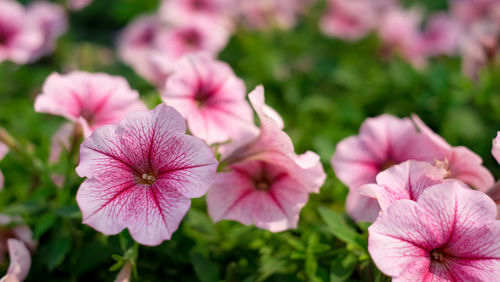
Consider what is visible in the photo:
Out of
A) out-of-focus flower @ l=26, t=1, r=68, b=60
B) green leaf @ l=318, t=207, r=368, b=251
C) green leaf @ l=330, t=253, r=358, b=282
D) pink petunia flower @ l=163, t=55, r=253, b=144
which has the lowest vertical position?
green leaf @ l=330, t=253, r=358, b=282

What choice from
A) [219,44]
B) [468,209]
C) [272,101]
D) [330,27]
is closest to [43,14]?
[219,44]

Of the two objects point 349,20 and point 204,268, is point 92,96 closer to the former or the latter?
point 204,268

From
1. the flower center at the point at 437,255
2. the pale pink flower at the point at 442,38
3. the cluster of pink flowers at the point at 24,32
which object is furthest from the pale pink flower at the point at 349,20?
the flower center at the point at 437,255

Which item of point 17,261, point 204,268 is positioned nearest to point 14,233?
point 17,261

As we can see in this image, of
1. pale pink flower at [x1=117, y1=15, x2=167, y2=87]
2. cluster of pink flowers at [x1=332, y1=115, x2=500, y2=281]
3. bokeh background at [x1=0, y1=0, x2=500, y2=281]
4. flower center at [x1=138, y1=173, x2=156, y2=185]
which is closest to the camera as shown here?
cluster of pink flowers at [x1=332, y1=115, x2=500, y2=281]

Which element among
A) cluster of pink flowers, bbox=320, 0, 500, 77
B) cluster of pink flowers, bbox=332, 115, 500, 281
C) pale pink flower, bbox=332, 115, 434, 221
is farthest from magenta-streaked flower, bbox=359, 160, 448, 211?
cluster of pink flowers, bbox=320, 0, 500, 77

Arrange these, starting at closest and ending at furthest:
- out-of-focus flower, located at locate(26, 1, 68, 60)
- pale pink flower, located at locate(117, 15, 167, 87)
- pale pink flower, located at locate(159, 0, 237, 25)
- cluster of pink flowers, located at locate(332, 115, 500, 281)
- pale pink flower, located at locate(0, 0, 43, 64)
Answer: cluster of pink flowers, located at locate(332, 115, 500, 281), pale pink flower, located at locate(0, 0, 43, 64), out-of-focus flower, located at locate(26, 1, 68, 60), pale pink flower, located at locate(159, 0, 237, 25), pale pink flower, located at locate(117, 15, 167, 87)

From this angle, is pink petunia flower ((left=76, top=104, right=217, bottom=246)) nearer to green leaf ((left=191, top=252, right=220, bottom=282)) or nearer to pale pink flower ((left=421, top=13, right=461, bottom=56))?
green leaf ((left=191, top=252, right=220, bottom=282))

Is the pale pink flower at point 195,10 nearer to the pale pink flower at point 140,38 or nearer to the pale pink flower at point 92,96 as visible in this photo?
the pale pink flower at point 140,38
